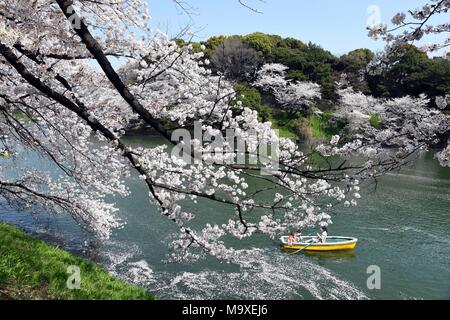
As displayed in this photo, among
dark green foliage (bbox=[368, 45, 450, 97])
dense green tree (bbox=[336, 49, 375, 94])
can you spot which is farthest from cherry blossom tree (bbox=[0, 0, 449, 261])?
dense green tree (bbox=[336, 49, 375, 94])

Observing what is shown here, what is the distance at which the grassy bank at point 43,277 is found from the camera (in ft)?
14.2

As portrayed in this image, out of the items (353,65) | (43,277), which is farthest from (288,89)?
(43,277)

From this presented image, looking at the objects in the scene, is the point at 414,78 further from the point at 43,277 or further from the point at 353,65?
the point at 43,277

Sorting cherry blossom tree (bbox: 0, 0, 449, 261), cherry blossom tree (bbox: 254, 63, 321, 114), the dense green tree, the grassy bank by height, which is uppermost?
the dense green tree

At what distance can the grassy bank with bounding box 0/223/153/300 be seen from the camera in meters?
4.32

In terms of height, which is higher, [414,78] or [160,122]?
[414,78]

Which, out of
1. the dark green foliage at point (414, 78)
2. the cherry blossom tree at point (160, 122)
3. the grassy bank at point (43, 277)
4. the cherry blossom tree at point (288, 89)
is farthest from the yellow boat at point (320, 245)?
the cherry blossom tree at point (288, 89)

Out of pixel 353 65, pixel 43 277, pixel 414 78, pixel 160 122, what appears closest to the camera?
pixel 160 122

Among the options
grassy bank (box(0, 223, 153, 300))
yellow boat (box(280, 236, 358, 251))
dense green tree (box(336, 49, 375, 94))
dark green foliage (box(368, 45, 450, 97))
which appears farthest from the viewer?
dense green tree (box(336, 49, 375, 94))

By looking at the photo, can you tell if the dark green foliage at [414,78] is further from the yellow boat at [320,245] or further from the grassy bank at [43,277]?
the grassy bank at [43,277]

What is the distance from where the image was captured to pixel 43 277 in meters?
4.86

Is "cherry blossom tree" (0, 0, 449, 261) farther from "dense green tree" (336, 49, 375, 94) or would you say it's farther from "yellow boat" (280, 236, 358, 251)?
"dense green tree" (336, 49, 375, 94)

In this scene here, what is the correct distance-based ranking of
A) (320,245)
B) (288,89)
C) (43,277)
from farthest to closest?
(288,89)
(320,245)
(43,277)
